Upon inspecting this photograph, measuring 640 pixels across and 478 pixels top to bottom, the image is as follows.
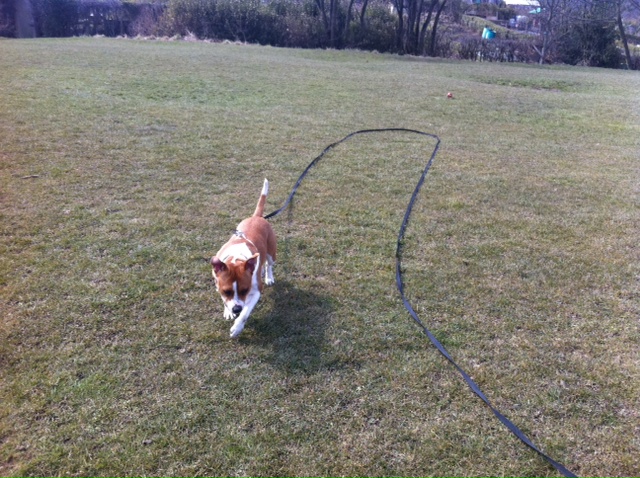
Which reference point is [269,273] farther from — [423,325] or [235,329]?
[423,325]

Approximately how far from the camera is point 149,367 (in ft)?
10.1

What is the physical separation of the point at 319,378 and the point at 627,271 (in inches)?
127

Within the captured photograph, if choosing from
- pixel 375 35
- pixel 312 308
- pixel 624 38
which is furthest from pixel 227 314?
pixel 624 38

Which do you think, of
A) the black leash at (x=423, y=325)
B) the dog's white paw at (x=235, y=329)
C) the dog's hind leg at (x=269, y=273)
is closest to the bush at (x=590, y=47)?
the black leash at (x=423, y=325)

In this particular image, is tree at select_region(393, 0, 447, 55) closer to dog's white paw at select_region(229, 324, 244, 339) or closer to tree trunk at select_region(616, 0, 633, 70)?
tree trunk at select_region(616, 0, 633, 70)

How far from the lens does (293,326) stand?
351cm

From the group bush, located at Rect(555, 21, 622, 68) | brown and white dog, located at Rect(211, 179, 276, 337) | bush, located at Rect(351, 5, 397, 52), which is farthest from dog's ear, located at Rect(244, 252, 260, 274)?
bush, located at Rect(555, 21, 622, 68)

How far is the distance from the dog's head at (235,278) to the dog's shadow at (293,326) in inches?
12.4

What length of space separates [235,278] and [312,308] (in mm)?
808

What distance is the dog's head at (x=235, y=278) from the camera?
3148mm

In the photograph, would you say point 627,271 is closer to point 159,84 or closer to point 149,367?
point 149,367

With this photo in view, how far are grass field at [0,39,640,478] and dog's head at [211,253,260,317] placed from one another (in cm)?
31

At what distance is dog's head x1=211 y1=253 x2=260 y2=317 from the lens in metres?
3.15

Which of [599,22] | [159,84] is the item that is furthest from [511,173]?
[599,22]
